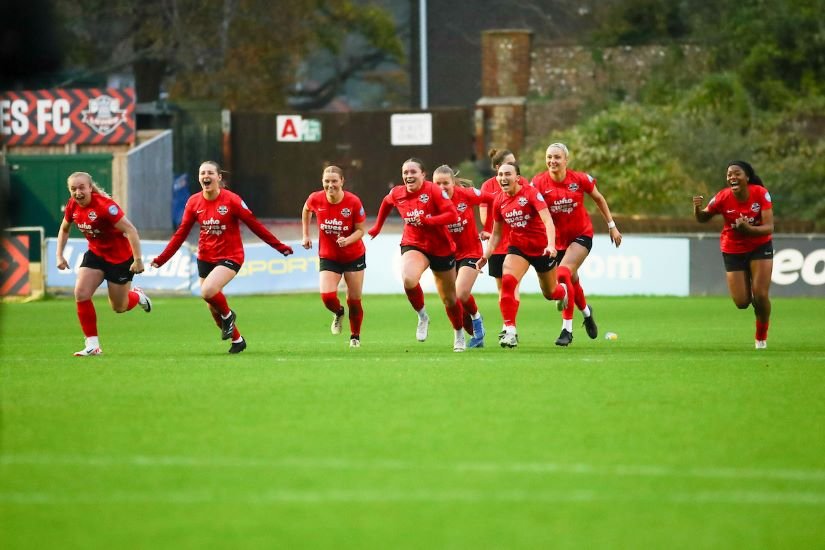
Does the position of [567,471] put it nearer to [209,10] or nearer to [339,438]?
[339,438]

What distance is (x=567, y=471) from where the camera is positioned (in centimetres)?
815

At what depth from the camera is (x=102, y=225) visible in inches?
582

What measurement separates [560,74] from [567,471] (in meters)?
33.0

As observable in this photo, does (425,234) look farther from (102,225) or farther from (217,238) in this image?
(102,225)

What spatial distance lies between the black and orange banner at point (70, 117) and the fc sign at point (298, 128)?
6.53m

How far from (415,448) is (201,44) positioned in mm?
40874

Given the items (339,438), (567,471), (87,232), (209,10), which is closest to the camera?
(567,471)

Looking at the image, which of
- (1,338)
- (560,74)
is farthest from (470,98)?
(1,338)

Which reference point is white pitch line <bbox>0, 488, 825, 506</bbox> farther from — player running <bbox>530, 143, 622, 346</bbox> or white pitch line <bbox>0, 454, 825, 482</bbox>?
player running <bbox>530, 143, 622, 346</bbox>

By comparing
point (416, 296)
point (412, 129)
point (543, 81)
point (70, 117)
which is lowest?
point (416, 296)

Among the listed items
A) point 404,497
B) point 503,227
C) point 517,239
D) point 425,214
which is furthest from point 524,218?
point 404,497

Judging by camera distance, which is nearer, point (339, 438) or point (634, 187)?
point (339, 438)

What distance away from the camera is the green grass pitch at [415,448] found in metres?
6.93

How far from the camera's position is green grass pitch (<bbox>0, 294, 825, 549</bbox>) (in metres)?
6.93
